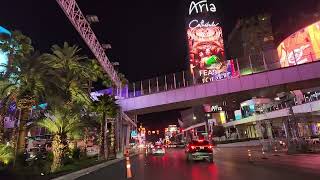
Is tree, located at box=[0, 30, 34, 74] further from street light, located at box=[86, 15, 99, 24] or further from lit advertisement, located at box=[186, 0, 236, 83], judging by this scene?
lit advertisement, located at box=[186, 0, 236, 83]

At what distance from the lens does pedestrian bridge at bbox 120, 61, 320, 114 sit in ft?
121

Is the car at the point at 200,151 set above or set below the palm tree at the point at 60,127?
A: below

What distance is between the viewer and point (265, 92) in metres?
41.4

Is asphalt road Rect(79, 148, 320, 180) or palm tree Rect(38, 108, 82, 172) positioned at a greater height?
palm tree Rect(38, 108, 82, 172)

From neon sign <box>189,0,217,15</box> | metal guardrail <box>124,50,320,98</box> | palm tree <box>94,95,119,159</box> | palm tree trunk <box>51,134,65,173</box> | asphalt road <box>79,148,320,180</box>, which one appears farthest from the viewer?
neon sign <box>189,0,217,15</box>

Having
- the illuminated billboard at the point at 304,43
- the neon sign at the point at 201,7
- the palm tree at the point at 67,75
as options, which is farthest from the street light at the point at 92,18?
A: the neon sign at the point at 201,7

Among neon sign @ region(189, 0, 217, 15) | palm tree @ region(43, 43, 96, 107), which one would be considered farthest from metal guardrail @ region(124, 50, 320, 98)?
neon sign @ region(189, 0, 217, 15)

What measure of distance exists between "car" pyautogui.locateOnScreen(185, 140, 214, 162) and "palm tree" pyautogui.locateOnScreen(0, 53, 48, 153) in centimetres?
1247

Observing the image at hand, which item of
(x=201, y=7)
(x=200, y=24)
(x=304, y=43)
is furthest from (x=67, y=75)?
(x=201, y=7)

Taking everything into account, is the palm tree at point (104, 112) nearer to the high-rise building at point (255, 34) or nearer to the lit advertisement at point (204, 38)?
the lit advertisement at point (204, 38)

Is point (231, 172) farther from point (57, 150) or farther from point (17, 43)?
point (17, 43)

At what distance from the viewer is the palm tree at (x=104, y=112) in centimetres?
4253

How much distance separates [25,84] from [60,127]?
4.09m

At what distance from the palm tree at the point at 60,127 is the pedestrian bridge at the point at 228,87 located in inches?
723
